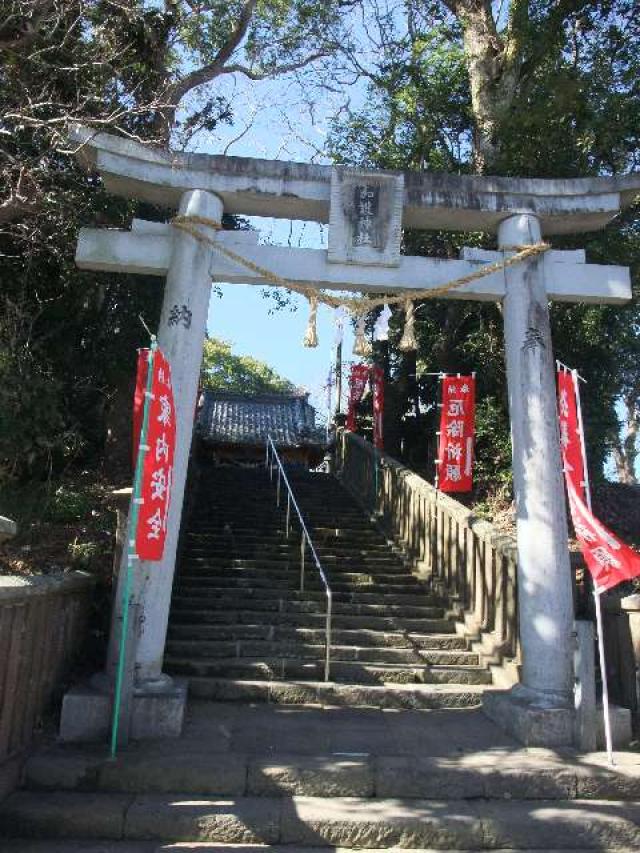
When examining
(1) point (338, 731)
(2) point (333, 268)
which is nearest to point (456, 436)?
(2) point (333, 268)

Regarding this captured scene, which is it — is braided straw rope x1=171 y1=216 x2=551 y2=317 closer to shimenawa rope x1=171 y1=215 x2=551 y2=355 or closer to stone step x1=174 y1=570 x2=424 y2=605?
shimenawa rope x1=171 y1=215 x2=551 y2=355

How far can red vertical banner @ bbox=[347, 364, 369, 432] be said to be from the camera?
55.2ft

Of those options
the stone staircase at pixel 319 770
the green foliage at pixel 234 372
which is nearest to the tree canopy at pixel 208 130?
the stone staircase at pixel 319 770

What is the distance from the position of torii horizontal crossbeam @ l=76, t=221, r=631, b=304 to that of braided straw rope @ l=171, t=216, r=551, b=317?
7cm

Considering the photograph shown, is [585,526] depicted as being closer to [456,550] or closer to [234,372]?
[456,550]

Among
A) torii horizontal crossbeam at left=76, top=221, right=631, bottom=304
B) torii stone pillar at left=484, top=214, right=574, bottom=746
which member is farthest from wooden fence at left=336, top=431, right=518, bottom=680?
torii horizontal crossbeam at left=76, top=221, right=631, bottom=304

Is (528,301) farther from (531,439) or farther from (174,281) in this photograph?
(174,281)

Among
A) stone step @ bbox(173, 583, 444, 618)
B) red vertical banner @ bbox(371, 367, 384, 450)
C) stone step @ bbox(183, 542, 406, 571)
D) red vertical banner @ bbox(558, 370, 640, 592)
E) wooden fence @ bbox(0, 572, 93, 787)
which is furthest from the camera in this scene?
red vertical banner @ bbox(371, 367, 384, 450)

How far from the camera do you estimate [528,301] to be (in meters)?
6.13

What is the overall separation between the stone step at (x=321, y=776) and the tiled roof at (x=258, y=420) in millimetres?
16774

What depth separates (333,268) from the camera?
6203mm

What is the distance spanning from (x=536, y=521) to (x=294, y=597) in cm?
370

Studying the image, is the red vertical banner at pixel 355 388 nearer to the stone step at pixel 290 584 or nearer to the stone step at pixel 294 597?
the stone step at pixel 290 584

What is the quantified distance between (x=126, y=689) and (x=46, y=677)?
A: 0.70 m
